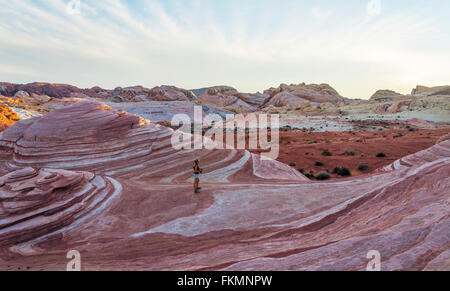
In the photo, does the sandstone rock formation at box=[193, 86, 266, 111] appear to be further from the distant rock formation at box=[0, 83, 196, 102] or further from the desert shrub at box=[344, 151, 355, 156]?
the desert shrub at box=[344, 151, 355, 156]

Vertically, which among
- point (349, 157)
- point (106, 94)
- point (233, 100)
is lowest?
point (349, 157)

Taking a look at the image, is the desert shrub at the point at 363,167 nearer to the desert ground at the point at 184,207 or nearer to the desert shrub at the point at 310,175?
the desert shrub at the point at 310,175

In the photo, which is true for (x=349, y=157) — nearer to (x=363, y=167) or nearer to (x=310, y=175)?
(x=363, y=167)

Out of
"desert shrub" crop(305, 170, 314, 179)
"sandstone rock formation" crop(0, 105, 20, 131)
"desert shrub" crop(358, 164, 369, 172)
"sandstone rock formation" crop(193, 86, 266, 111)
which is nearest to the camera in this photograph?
"desert shrub" crop(305, 170, 314, 179)

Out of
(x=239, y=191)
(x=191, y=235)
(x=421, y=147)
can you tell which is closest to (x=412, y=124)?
(x=421, y=147)

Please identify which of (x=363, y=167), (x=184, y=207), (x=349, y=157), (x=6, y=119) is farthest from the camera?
(x=349, y=157)

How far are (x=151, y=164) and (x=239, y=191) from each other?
13.1 ft

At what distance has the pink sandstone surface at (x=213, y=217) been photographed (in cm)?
357

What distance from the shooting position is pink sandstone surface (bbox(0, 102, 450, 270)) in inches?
141

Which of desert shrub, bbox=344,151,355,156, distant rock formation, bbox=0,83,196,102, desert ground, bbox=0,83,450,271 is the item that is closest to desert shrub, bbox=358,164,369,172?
desert shrub, bbox=344,151,355,156

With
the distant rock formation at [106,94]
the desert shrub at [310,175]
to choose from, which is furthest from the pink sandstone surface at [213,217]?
the distant rock formation at [106,94]

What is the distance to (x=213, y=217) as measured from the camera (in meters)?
5.80

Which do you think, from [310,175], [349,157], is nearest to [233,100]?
[349,157]

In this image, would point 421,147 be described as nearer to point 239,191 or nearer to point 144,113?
point 239,191
